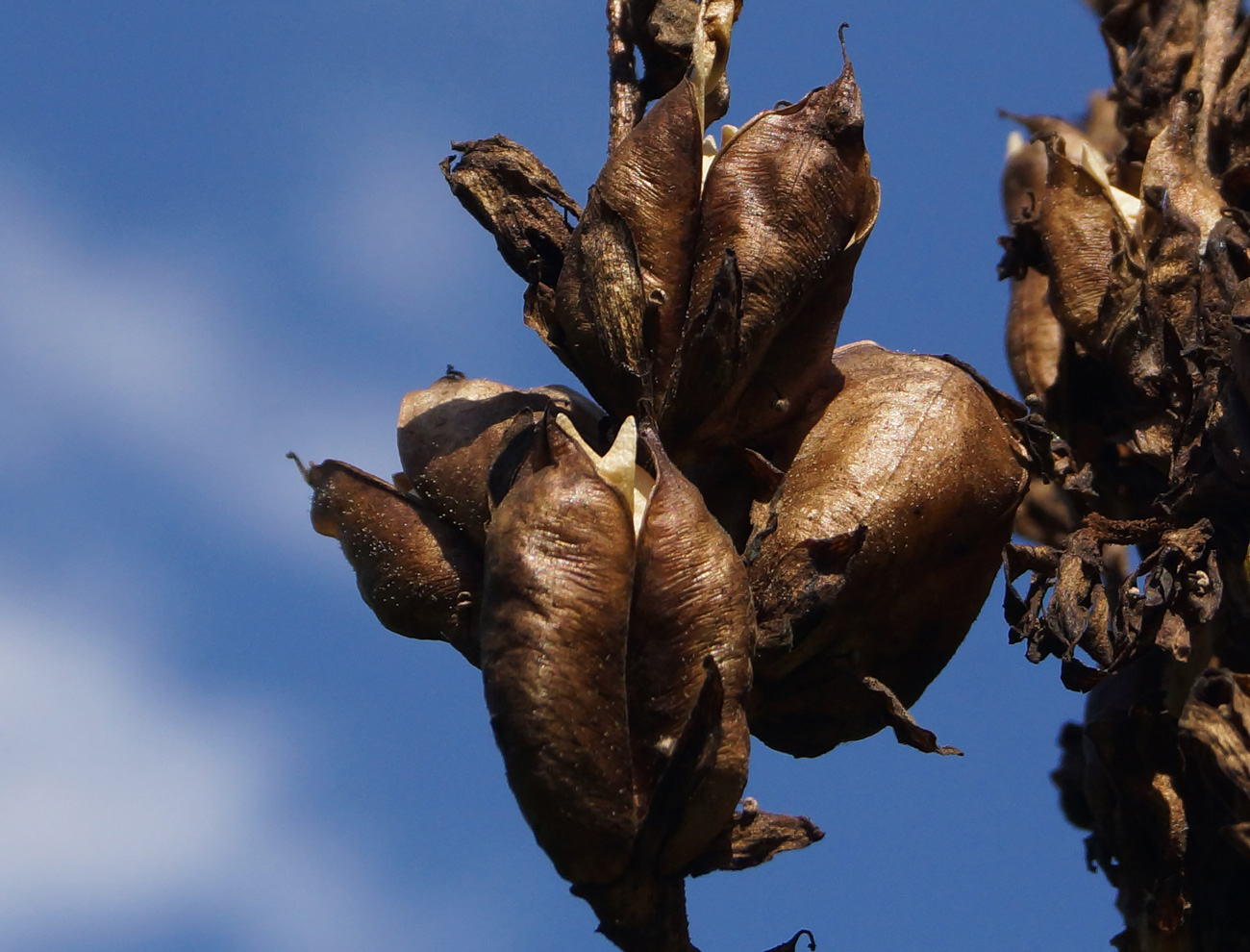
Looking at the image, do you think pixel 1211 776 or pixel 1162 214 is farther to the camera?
pixel 1162 214

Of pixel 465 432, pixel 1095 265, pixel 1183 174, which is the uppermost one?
pixel 1183 174

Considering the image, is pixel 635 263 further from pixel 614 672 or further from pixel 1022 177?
pixel 1022 177

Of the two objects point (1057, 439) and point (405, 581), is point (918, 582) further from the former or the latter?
point (405, 581)

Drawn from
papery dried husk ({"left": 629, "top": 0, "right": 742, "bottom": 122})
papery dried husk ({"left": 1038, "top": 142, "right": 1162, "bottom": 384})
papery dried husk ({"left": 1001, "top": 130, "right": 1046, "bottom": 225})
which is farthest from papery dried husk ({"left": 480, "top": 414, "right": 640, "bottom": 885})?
papery dried husk ({"left": 1001, "top": 130, "right": 1046, "bottom": 225})

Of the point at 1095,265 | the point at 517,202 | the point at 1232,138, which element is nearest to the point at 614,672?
the point at 517,202

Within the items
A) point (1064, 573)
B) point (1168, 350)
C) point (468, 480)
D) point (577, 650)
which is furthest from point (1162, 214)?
point (577, 650)

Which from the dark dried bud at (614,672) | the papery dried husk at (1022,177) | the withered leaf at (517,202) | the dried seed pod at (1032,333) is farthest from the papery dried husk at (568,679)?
the papery dried husk at (1022,177)
